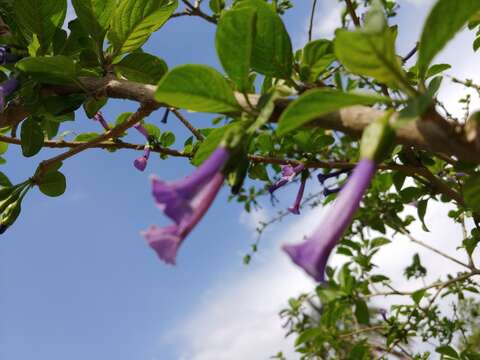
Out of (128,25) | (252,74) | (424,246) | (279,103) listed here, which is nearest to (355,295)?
(424,246)

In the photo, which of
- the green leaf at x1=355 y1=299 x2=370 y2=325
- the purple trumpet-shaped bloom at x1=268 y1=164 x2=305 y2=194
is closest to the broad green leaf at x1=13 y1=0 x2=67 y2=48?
the purple trumpet-shaped bloom at x1=268 y1=164 x2=305 y2=194

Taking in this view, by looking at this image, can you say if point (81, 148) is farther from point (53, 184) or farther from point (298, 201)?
point (298, 201)

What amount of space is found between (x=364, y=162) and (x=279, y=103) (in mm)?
158

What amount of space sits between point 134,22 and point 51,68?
0.27 meters

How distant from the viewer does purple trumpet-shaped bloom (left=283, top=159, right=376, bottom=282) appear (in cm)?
62

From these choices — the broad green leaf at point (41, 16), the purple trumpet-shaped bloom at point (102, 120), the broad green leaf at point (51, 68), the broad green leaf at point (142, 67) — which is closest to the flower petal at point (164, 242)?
the broad green leaf at point (51, 68)

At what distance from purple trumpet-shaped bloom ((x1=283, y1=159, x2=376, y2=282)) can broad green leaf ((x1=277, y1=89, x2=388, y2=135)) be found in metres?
0.08

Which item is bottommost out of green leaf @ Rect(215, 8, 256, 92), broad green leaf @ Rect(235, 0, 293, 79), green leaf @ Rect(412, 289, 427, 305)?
green leaf @ Rect(215, 8, 256, 92)

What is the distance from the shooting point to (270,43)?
2.72 feet

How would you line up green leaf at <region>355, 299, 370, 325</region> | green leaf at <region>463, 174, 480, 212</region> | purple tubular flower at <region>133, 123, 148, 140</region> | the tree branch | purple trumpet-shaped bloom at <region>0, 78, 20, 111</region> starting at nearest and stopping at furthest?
1. the tree branch
2. green leaf at <region>463, 174, 480, 212</region>
3. purple trumpet-shaped bloom at <region>0, 78, 20, 111</region>
4. purple tubular flower at <region>133, 123, 148, 140</region>
5. green leaf at <region>355, 299, 370, 325</region>

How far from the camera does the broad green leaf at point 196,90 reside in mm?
680

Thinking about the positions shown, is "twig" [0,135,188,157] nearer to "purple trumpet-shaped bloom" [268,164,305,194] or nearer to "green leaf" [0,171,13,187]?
"green leaf" [0,171,13,187]

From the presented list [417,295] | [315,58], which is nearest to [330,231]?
[315,58]

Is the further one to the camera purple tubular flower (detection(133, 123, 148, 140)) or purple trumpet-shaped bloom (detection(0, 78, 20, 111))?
purple tubular flower (detection(133, 123, 148, 140))
